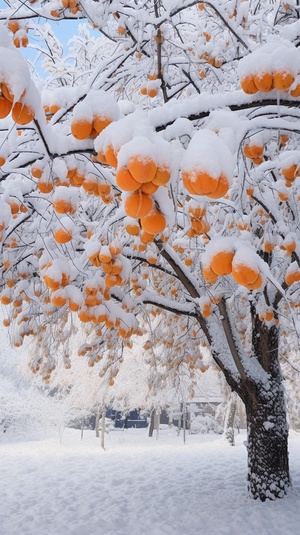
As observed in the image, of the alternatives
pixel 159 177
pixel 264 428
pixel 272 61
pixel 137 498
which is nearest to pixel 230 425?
pixel 137 498

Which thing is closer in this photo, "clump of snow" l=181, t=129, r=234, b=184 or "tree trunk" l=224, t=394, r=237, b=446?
"clump of snow" l=181, t=129, r=234, b=184

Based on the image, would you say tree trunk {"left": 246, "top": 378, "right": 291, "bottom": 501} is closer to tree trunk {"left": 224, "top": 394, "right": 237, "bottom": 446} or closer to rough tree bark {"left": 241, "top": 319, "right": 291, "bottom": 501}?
rough tree bark {"left": 241, "top": 319, "right": 291, "bottom": 501}

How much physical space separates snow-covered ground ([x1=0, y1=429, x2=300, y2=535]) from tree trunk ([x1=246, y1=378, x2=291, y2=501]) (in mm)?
203

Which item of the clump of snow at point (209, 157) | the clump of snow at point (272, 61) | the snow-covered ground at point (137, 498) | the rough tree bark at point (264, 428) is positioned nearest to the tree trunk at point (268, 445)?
the rough tree bark at point (264, 428)

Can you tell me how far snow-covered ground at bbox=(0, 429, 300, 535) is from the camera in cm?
550

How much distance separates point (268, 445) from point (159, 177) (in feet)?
19.4

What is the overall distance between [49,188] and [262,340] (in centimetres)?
503

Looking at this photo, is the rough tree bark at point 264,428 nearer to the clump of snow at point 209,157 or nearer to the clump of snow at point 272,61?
the clump of snow at point 272,61

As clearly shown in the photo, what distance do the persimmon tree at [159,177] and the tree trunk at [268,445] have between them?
0.02 m

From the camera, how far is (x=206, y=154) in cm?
126

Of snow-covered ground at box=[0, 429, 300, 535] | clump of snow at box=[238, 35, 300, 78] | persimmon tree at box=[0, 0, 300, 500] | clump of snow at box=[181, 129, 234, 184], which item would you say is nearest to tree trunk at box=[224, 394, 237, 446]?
snow-covered ground at box=[0, 429, 300, 535]

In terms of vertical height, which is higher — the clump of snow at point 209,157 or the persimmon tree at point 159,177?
the persimmon tree at point 159,177

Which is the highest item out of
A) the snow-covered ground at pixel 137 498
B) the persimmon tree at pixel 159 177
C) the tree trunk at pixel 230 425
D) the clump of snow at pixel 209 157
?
the persimmon tree at pixel 159 177

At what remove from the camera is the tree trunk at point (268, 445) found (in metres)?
6.21
